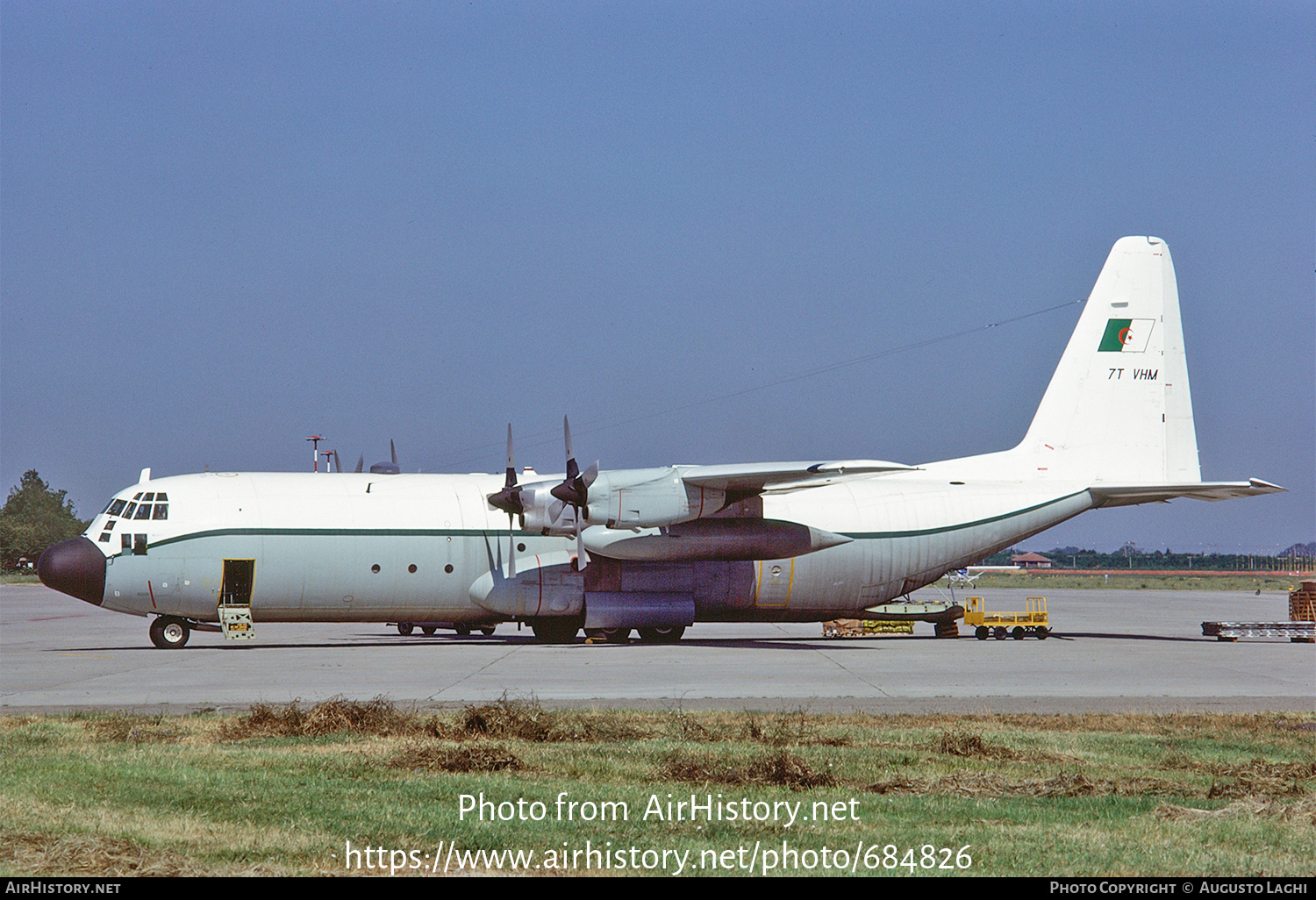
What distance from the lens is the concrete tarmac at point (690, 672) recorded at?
17875 millimetres

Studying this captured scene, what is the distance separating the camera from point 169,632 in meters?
29.1

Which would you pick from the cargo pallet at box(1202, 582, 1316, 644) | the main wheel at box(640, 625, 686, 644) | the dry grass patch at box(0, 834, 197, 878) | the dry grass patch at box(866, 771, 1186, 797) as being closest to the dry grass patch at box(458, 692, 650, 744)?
the dry grass patch at box(866, 771, 1186, 797)

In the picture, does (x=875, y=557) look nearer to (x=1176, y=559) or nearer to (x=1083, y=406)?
(x=1083, y=406)

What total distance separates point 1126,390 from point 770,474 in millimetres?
12893

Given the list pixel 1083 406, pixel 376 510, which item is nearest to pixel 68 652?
pixel 376 510

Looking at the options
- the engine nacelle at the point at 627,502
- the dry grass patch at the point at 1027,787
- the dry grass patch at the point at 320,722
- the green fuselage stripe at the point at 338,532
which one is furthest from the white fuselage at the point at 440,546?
the dry grass patch at the point at 1027,787

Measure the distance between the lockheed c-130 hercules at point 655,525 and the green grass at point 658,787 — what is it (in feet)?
42.5

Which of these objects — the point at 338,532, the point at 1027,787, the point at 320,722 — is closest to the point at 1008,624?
the point at 338,532

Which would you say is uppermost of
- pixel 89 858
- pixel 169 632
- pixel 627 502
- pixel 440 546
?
pixel 627 502

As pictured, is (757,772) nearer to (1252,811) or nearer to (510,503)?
(1252,811)

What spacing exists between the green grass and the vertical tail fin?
18428 millimetres

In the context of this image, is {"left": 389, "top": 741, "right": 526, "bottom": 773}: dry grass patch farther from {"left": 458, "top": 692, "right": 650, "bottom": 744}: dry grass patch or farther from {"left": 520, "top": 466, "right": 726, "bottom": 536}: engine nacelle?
{"left": 520, "top": 466, "right": 726, "bottom": 536}: engine nacelle

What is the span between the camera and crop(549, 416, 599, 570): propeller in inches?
1102

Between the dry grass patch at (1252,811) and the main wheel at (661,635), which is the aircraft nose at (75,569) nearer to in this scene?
the main wheel at (661,635)
